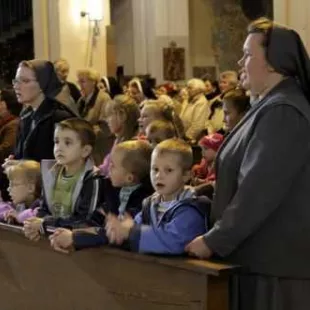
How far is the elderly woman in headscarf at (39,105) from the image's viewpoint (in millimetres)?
5219

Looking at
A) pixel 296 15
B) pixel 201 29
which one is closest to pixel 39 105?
pixel 296 15

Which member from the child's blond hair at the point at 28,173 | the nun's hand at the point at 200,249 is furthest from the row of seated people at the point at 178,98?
the nun's hand at the point at 200,249

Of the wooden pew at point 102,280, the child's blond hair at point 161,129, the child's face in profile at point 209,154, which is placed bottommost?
the wooden pew at point 102,280

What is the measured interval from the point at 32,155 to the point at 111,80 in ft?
21.1

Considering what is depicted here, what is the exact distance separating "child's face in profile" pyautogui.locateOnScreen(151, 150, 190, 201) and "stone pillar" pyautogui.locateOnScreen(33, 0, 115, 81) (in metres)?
8.81

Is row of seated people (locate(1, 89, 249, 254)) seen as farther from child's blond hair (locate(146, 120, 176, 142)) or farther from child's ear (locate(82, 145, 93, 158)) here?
child's blond hair (locate(146, 120, 176, 142))

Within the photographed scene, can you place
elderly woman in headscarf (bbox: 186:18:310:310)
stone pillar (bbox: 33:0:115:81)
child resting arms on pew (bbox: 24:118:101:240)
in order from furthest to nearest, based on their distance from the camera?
stone pillar (bbox: 33:0:115:81) → child resting arms on pew (bbox: 24:118:101:240) → elderly woman in headscarf (bbox: 186:18:310:310)

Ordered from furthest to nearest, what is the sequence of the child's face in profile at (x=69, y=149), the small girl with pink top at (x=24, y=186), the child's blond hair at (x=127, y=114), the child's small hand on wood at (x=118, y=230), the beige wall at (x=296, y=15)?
the beige wall at (x=296, y=15) < the child's blond hair at (x=127, y=114) < the small girl with pink top at (x=24, y=186) < the child's face in profile at (x=69, y=149) < the child's small hand on wood at (x=118, y=230)

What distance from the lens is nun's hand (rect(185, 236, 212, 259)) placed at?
3.21 metres

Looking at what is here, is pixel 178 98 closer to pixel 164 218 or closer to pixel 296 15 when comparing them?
pixel 296 15

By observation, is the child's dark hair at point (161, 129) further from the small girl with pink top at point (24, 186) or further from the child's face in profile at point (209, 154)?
the small girl with pink top at point (24, 186)

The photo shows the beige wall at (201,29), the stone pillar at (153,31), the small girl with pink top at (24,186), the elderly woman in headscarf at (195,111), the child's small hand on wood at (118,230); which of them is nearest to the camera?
the child's small hand on wood at (118,230)

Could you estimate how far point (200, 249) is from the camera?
321cm

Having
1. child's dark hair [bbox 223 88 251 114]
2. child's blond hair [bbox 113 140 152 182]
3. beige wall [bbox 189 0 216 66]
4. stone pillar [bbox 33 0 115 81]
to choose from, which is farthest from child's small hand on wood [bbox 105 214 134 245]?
beige wall [bbox 189 0 216 66]
